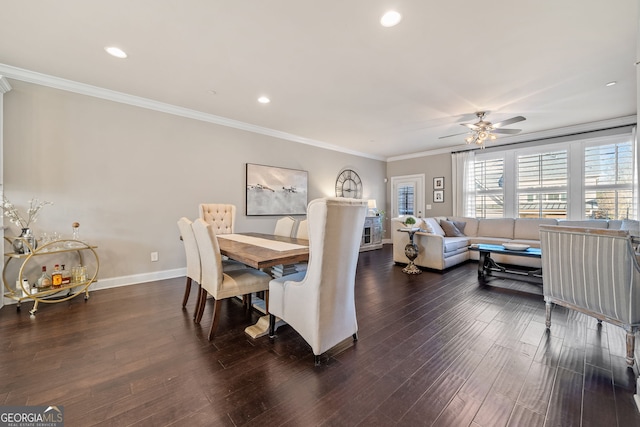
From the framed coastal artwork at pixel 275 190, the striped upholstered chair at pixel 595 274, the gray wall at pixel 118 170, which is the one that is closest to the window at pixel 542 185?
the striped upholstered chair at pixel 595 274

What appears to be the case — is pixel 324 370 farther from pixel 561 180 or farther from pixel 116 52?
pixel 561 180

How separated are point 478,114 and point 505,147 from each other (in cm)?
219

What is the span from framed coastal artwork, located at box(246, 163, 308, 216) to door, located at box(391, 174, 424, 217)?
3.17m

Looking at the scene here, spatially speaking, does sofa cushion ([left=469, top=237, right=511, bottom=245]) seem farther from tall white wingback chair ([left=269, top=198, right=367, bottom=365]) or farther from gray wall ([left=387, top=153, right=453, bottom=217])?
tall white wingback chair ([left=269, top=198, right=367, bottom=365])

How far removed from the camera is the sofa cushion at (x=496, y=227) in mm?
5012

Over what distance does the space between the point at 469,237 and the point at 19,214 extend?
6.89m

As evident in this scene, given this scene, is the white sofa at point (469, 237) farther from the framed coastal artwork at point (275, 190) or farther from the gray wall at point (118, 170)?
the gray wall at point (118, 170)

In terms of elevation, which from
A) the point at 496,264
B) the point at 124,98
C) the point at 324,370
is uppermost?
the point at 124,98

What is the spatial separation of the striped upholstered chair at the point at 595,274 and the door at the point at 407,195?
4.66m

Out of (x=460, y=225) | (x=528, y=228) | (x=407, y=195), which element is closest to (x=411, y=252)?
(x=460, y=225)

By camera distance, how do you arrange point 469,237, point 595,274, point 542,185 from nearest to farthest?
1. point 595,274
2. point 542,185
3. point 469,237

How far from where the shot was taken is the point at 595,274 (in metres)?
1.87

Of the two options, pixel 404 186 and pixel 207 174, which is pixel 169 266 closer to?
pixel 207 174

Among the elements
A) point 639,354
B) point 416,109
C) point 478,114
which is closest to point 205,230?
point 639,354
